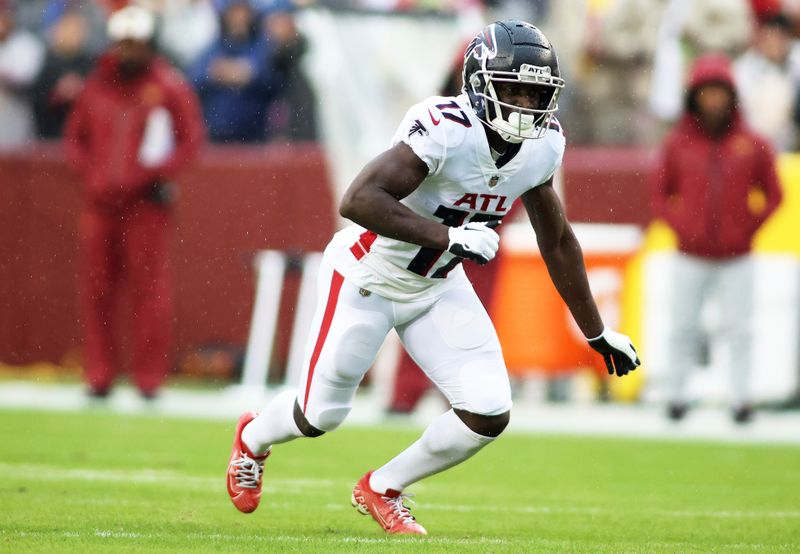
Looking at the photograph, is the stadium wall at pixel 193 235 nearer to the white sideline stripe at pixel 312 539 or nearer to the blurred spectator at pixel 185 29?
the blurred spectator at pixel 185 29

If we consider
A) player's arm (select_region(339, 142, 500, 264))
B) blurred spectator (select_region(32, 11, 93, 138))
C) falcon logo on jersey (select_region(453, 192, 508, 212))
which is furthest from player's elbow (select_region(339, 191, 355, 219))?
blurred spectator (select_region(32, 11, 93, 138))

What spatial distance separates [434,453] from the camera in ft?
17.6

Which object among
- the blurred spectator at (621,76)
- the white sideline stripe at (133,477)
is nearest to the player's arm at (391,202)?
the white sideline stripe at (133,477)

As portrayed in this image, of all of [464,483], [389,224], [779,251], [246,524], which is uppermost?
[389,224]

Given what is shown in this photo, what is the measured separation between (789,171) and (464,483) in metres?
4.83

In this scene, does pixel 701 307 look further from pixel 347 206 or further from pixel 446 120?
pixel 347 206

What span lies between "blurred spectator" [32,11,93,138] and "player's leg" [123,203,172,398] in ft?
8.33

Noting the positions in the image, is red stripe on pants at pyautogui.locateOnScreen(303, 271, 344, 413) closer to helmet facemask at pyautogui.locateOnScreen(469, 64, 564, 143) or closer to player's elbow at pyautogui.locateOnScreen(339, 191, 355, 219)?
player's elbow at pyautogui.locateOnScreen(339, 191, 355, 219)

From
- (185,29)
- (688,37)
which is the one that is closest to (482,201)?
(688,37)

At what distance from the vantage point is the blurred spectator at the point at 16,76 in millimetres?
12891

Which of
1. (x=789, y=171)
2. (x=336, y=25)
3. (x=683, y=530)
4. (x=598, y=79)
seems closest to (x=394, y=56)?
(x=336, y=25)

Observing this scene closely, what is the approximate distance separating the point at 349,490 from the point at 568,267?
1.87 m

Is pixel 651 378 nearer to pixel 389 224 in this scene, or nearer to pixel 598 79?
pixel 598 79

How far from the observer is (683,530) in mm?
5773
